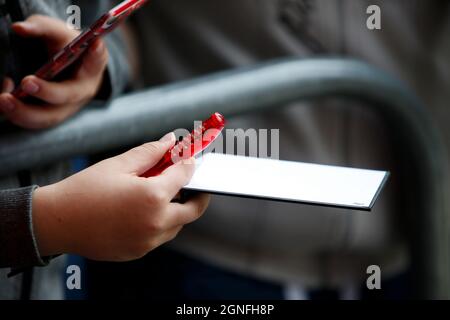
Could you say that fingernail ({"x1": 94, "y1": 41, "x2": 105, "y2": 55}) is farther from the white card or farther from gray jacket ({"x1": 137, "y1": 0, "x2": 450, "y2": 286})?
gray jacket ({"x1": 137, "y1": 0, "x2": 450, "y2": 286})

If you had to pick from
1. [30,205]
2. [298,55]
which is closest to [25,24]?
[30,205]

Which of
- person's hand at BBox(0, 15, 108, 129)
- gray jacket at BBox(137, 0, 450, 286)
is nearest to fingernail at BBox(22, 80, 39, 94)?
person's hand at BBox(0, 15, 108, 129)

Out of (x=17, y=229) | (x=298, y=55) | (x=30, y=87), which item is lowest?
(x=17, y=229)

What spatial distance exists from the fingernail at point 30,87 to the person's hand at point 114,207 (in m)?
0.09

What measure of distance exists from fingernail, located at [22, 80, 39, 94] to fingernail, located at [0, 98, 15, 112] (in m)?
0.02

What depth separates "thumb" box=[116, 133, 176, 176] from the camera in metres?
0.42

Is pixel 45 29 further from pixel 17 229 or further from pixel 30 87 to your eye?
pixel 17 229

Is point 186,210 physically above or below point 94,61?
below

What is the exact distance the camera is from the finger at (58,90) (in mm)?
492

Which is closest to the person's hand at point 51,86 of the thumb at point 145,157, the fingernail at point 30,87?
the fingernail at point 30,87

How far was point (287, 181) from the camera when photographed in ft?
1.43

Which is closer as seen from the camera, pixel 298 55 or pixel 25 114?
pixel 25 114

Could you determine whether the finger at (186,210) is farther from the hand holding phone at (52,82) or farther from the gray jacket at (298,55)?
the gray jacket at (298,55)

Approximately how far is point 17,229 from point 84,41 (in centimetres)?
13
